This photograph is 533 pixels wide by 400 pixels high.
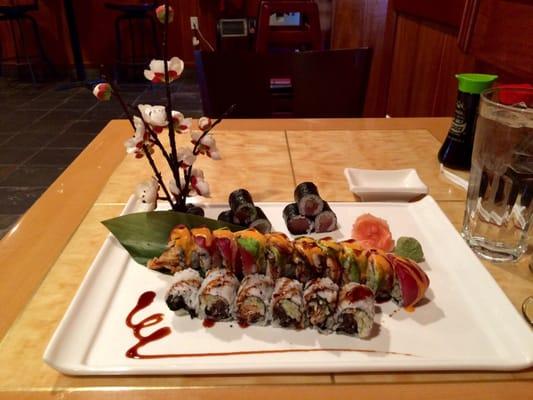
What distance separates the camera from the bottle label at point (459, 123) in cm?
103

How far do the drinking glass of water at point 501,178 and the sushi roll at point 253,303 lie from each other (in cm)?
39

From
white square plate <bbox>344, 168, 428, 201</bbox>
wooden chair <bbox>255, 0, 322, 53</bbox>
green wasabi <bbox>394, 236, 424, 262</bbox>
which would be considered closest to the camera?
green wasabi <bbox>394, 236, 424, 262</bbox>

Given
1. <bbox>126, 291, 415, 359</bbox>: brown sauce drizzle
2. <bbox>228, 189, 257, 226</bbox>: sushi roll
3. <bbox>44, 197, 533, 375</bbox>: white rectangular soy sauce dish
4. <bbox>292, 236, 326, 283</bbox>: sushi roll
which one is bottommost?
<bbox>126, 291, 415, 359</bbox>: brown sauce drizzle

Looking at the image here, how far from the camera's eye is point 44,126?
3607 millimetres

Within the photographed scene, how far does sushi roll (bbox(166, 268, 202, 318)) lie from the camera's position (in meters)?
0.60

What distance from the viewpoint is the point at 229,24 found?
4.38m

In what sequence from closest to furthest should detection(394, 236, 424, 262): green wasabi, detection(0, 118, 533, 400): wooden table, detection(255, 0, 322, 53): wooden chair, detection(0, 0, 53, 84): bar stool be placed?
detection(0, 118, 533, 400): wooden table, detection(394, 236, 424, 262): green wasabi, detection(255, 0, 322, 53): wooden chair, detection(0, 0, 53, 84): bar stool

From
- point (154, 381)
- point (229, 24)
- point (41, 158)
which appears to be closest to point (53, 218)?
point (154, 381)

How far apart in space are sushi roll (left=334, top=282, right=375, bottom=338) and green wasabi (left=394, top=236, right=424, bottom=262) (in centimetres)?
17

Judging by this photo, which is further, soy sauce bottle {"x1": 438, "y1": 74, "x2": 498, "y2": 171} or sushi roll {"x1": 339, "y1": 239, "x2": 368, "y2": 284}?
soy sauce bottle {"x1": 438, "y1": 74, "x2": 498, "y2": 171}

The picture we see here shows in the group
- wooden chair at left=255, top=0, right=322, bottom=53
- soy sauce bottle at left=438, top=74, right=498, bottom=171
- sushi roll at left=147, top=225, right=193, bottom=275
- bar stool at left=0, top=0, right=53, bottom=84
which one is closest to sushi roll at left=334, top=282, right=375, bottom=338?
sushi roll at left=147, top=225, right=193, bottom=275

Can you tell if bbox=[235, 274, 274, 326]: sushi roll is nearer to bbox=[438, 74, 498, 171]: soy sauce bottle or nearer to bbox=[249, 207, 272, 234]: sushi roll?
bbox=[249, 207, 272, 234]: sushi roll

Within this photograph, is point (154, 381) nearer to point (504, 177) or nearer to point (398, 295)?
point (398, 295)

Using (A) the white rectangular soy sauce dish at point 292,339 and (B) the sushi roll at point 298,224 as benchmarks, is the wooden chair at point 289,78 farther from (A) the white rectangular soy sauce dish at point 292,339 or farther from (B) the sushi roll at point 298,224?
(A) the white rectangular soy sauce dish at point 292,339
